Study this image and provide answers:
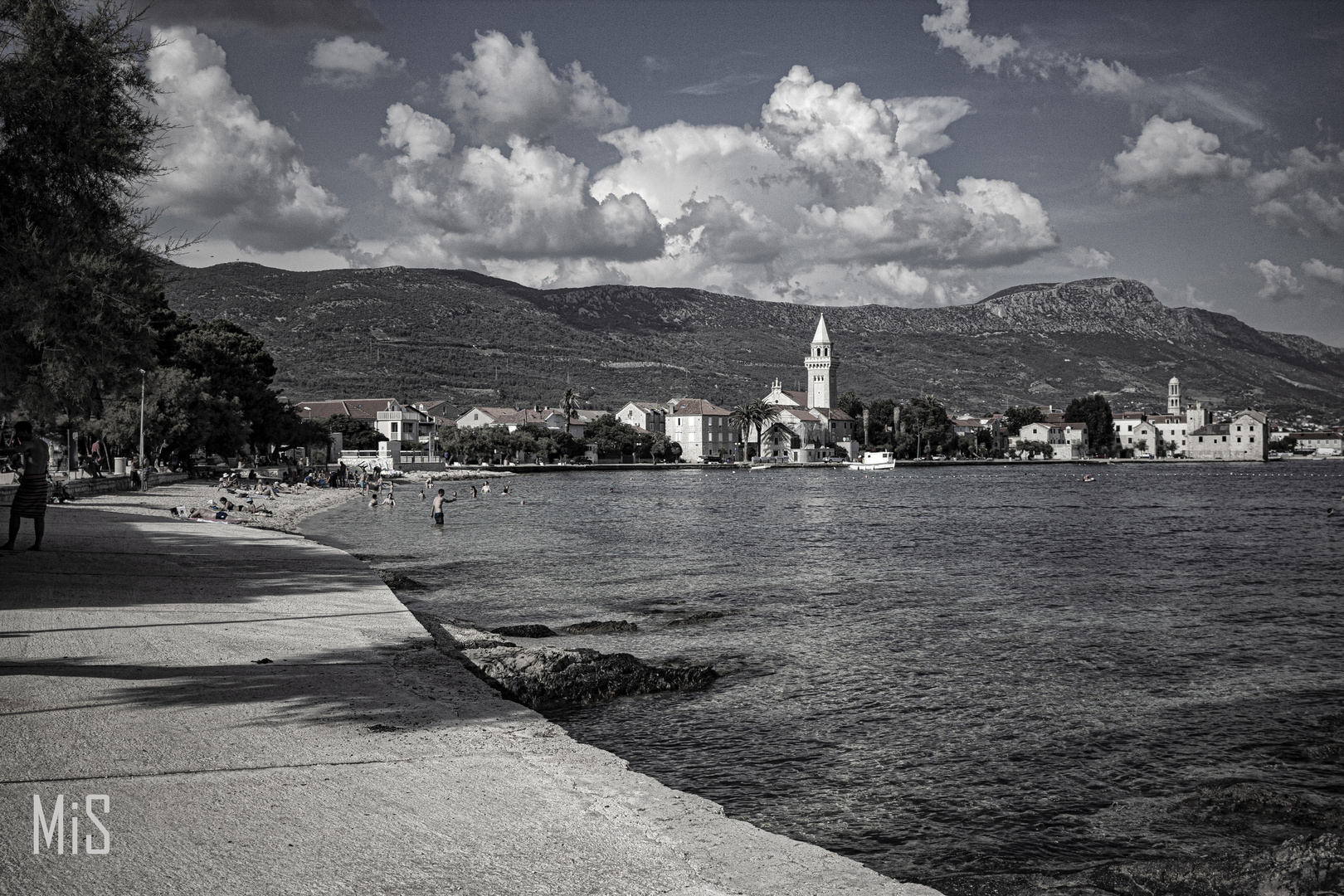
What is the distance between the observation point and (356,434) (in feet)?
424

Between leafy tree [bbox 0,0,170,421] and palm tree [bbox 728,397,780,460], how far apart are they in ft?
505

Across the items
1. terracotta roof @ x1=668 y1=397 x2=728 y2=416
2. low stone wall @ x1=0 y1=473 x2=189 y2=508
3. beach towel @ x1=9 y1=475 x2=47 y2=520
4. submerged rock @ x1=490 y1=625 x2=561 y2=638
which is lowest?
submerged rock @ x1=490 y1=625 x2=561 y2=638

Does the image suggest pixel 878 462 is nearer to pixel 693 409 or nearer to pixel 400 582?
pixel 693 409

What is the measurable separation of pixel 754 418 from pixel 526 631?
15314 centimetres

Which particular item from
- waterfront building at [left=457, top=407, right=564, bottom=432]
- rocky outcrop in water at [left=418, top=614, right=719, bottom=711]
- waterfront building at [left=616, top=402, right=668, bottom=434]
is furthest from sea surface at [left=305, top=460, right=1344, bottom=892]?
waterfront building at [left=616, top=402, right=668, bottom=434]

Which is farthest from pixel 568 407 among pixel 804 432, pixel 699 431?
pixel 804 432

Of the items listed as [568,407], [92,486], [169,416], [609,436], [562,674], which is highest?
[568,407]

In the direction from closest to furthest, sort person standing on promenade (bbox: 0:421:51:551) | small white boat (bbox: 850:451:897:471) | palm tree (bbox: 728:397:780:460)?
person standing on promenade (bbox: 0:421:51:551) < small white boat (bbox: 850:451:897:471) < palm tree (bbox: 728:397:780:460)

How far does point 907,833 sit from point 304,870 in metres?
5.41

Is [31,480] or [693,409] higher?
[693,409]

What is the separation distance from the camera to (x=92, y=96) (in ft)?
48.2

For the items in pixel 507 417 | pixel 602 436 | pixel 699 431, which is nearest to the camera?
pixel 602 436

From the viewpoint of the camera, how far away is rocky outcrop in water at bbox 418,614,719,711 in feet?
40.8

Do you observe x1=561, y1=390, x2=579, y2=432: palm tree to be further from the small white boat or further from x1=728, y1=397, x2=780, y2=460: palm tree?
the small white boat
